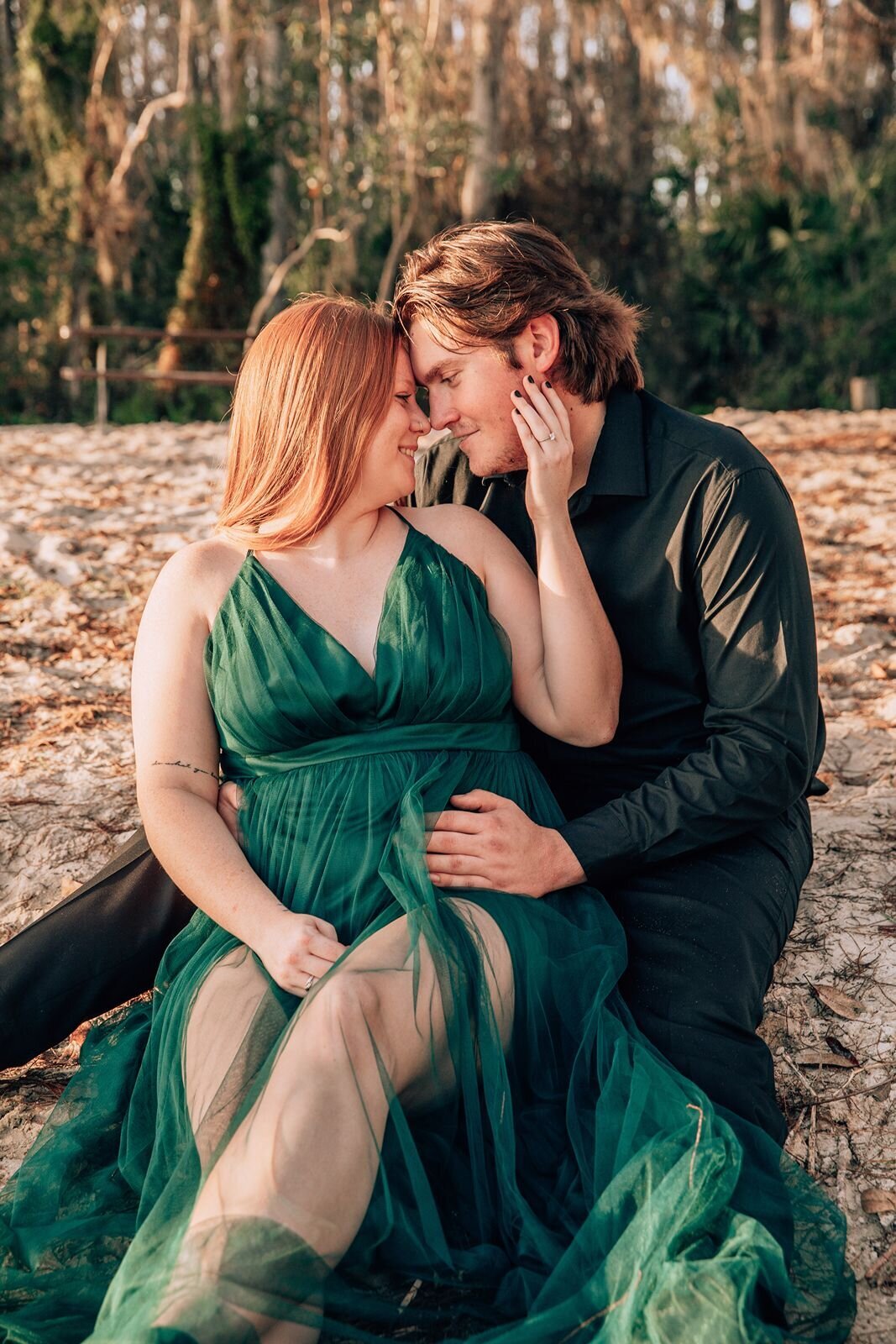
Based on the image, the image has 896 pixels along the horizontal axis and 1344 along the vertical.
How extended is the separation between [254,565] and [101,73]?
52.8ft

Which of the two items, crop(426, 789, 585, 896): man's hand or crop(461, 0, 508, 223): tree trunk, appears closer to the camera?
crop(426, 789, 585, 896): man's hand

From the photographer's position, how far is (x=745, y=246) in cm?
1831

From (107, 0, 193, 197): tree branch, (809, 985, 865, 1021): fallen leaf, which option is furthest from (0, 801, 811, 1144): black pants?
(107, 0, 193, 197): tree branch

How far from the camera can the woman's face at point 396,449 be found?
2701mm

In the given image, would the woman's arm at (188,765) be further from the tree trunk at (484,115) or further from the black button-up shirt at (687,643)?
the tree trunk at (484,115)

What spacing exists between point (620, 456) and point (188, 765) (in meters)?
1.19

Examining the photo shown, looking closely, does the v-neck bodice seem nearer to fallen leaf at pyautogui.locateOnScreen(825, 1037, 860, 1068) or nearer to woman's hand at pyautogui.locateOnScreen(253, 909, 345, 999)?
woman's hand at pyautogui.locateOnScreen(253, 909, 345, 999)

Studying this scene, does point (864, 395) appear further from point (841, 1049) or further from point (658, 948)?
point (658, 948)

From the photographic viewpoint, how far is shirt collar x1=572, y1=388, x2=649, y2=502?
113 inches

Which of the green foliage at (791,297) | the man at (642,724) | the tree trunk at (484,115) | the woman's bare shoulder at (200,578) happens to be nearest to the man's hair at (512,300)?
the man at (642,724)

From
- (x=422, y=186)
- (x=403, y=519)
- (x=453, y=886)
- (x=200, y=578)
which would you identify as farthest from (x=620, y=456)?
(x=422, y=186)

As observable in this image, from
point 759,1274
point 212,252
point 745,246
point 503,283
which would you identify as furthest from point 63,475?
point 745,246

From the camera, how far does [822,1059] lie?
285cm

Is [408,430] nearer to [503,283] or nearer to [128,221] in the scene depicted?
[503,283]
